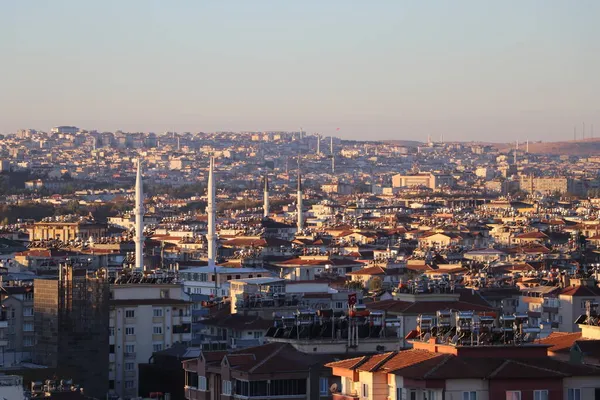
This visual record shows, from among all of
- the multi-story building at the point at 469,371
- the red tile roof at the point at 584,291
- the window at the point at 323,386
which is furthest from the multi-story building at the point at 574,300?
the multi-story building at the point at 469,371

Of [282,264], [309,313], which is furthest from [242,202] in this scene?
[309,313]

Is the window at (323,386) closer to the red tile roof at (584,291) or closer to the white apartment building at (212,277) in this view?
the red tile roof at (584,291)

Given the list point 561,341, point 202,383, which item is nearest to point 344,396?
point 202,383

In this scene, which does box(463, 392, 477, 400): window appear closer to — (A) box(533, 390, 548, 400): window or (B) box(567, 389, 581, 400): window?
(A) box(533, 390, 548, 400): window

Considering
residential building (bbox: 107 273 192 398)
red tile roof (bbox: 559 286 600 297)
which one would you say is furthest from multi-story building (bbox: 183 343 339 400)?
red tile roof (bbox: 559 286 600 297)

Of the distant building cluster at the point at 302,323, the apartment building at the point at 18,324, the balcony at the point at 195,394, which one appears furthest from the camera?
the apartment building at the point at 18,324
